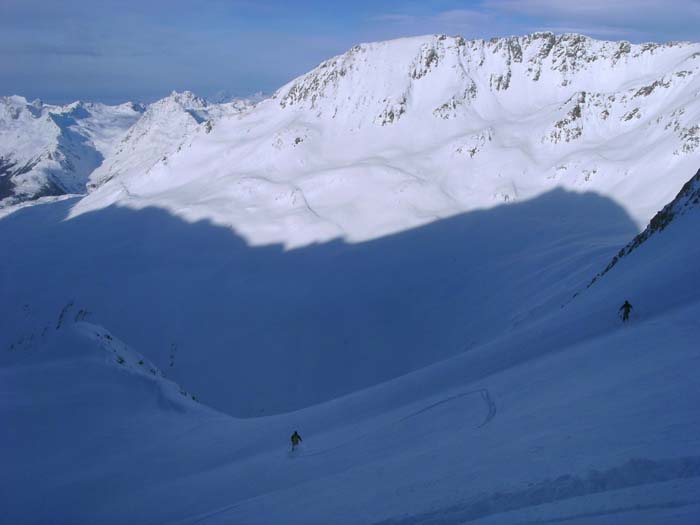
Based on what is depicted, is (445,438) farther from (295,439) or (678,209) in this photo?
(678,209)

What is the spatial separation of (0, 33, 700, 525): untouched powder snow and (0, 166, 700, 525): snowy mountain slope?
6 centimetres

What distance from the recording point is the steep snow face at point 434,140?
53562mm

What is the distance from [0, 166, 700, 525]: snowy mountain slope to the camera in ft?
21.7

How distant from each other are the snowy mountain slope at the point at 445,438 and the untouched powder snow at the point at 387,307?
0.06 metres

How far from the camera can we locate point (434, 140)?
6794cm

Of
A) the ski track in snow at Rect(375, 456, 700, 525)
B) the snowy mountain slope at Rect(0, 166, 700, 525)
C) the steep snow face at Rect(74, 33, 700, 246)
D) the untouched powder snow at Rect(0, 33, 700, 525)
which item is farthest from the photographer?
the steep snow face at Rect(74, 33, 700, 246)

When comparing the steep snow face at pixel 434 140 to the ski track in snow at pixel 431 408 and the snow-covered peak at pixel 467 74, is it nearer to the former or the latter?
the snow-covered peak at pixel 467 74

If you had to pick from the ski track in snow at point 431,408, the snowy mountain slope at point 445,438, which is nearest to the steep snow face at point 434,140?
the snowy mountain slope at point 445,438

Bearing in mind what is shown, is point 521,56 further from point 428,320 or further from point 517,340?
point 517,340

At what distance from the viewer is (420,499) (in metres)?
7.66

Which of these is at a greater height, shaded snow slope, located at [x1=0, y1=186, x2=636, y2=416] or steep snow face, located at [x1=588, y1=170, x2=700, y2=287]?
shaded snow slope, located at [x1=0, y1=186, x2=636, y2=416]

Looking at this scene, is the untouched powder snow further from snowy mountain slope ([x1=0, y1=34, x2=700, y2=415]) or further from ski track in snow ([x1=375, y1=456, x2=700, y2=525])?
snowy mountain slope ([x1=0, y1=34, x2=700, y2=415])

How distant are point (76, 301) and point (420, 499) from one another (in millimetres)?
44282

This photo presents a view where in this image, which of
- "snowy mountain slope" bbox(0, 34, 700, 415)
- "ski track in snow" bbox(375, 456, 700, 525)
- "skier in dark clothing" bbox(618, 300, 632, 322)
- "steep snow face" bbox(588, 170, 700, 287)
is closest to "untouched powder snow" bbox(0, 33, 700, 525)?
"ski track in snow" bbox(375, 456, 700, 525)
